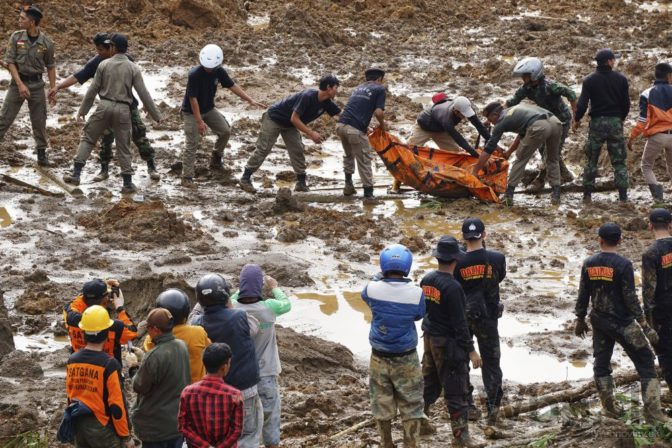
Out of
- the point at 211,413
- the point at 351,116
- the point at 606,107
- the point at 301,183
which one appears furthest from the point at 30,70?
the point at 211,413

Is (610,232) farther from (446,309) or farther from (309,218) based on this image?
(309,218)

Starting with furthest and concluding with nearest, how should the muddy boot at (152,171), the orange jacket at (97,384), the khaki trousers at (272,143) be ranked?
1. the muddy boot at (152,171)
2. the khaki trousers at (272,143)
3. the orange jacket at (97,384)

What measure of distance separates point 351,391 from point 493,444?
1328 mm

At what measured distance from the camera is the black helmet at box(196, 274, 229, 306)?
6.74 meters

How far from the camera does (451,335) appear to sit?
770 cm

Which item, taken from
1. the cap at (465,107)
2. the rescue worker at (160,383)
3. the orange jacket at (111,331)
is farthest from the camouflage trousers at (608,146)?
the rescue worker at (160,383)

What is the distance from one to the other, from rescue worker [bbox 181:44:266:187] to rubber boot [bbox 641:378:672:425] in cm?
713

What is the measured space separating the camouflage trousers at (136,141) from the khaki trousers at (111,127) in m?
0.45

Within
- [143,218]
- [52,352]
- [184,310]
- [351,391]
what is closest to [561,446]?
[351,391]

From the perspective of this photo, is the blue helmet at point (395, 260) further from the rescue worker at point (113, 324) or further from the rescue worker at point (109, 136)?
the rescue worker at point (109, 136)

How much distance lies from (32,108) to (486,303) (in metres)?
7.94

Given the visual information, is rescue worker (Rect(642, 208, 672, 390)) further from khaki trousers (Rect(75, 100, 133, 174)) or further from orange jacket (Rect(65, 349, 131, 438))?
khaki trousers (Rect(75, 100, 133, 174))

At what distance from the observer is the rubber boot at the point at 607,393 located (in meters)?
8.12

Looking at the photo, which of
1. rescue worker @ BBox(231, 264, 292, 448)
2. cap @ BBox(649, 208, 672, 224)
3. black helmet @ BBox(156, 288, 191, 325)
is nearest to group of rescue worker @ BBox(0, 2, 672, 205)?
cap @ BBox(649, 208, 672, 224)
